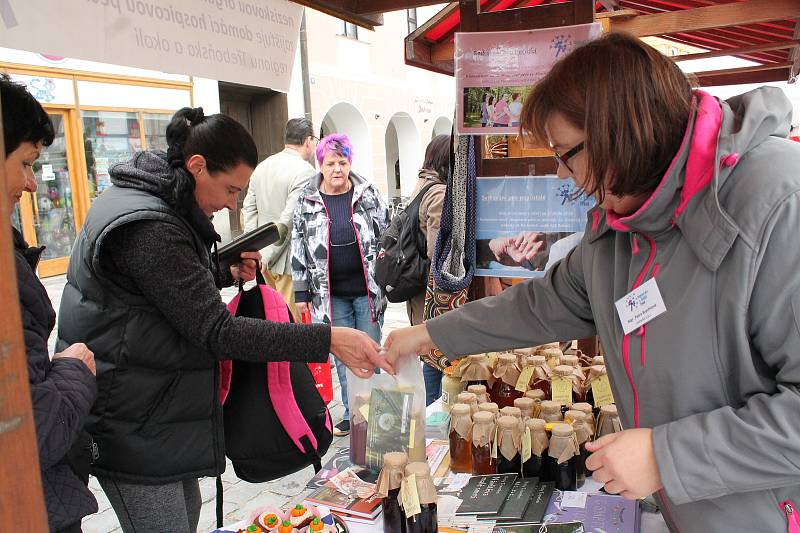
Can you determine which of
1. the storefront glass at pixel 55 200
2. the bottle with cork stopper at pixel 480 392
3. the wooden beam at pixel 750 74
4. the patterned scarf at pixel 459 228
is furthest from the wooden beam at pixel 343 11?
the storefront glass at pixel 55 200

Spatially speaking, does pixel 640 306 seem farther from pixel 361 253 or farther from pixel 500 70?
pixel 361 253

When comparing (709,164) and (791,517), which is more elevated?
(709,164)

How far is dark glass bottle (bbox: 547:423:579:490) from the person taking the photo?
1732mm

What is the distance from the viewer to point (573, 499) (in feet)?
5.56

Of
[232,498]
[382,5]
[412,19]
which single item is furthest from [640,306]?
[412,19]

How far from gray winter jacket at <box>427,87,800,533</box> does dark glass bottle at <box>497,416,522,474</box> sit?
2.04ft

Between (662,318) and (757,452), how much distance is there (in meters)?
0.25

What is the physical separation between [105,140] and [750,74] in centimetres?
875

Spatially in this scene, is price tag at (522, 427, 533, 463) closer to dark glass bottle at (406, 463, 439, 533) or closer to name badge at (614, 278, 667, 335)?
dark glass bottle at (406, 463, 439, 533)

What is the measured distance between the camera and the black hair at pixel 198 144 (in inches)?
68.5

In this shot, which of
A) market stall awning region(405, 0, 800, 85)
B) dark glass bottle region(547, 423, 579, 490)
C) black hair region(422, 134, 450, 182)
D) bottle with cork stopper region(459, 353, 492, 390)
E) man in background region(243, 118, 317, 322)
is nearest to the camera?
dark glass bottle region(547, 423, 579, 490)

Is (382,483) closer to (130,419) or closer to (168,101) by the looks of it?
(130,419)

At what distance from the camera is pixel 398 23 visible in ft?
45.4

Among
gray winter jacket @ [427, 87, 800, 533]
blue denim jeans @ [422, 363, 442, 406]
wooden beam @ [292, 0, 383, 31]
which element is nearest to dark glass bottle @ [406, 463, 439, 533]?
gray winter jacket @ [427, 87, 800, 533]
